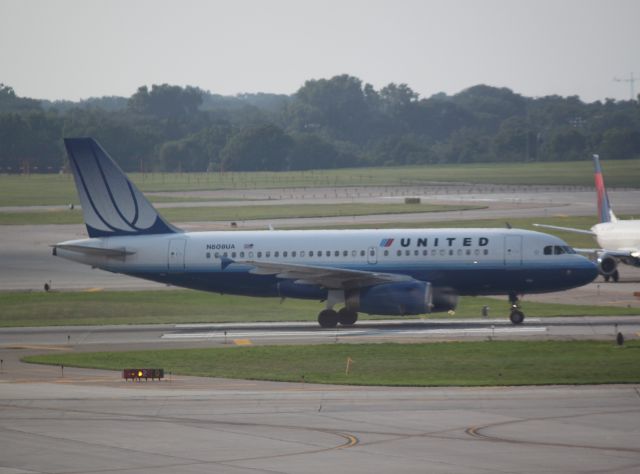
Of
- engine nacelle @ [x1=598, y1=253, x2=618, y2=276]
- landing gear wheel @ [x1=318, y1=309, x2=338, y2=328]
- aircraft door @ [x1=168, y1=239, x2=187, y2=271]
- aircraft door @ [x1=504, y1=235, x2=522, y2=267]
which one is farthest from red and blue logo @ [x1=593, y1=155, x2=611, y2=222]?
aircraft door @ [x1=168, y1=239, x2=187, y2=271]

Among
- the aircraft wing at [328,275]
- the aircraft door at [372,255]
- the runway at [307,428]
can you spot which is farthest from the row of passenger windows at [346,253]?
the runway at [307,428]

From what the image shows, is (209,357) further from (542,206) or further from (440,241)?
(542,206)

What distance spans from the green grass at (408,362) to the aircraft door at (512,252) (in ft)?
24.3

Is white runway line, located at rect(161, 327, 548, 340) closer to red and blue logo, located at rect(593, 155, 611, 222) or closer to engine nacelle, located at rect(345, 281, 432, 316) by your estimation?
engine nacelle, located at rect(345, 281, 432, 316)

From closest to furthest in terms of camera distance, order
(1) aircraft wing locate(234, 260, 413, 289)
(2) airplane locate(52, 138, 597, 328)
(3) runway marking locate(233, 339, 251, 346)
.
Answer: (3) runway marking locate(233, 339, 251, 346)
(1) aircraft wing locate(234, 260, 413, 289)
(2) airplane locate(52, 138, 597, 328)

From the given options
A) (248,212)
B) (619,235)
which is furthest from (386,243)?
(248,212)

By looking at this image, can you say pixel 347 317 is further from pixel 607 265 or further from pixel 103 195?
pixel 607 265

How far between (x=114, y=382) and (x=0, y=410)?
5822 millimetres

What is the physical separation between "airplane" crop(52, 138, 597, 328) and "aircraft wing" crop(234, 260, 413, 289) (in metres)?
0.04

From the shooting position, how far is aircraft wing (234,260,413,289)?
170ft

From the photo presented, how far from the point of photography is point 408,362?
138ft

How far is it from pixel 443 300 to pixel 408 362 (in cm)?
1101

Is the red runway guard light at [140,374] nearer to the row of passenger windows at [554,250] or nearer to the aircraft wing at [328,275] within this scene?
the aircraft wing at [328,275]

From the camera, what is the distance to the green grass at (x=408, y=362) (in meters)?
38.8
